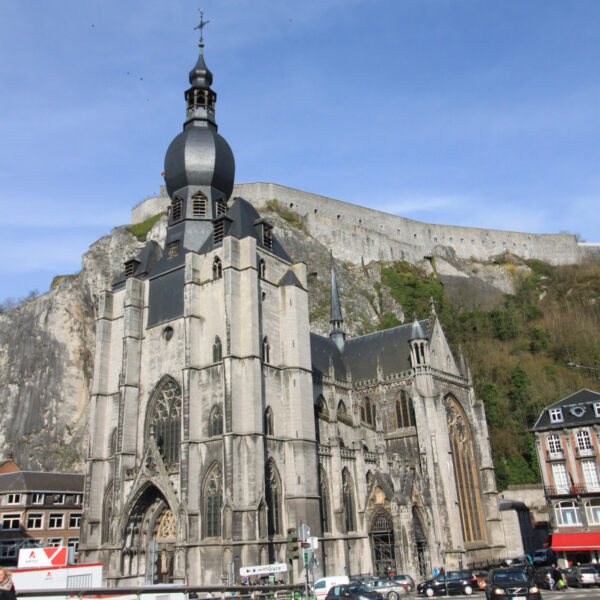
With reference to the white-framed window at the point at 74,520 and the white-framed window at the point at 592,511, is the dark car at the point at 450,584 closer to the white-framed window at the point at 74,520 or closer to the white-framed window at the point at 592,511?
the white-framed window at the point at 592,511

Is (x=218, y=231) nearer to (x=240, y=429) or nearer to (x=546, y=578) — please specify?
(x=240, y=429)

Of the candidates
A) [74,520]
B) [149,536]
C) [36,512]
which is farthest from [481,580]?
[36,512]

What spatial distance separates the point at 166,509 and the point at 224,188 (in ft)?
53.9

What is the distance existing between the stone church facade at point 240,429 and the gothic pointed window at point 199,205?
7 cm

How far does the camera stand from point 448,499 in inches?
1217

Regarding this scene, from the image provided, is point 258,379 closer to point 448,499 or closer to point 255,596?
point 255,596

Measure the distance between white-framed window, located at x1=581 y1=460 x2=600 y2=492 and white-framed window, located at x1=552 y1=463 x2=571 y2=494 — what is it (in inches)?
32.9

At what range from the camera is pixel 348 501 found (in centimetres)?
2859

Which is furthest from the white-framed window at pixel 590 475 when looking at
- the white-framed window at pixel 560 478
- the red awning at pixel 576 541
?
the red awning at pixel 576 541

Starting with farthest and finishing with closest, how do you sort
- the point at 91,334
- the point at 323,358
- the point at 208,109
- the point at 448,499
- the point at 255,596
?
1. the point at 91,334
2. the point at 323,358
3. the point at 208,109
4. the point at 448,499
5. the point at 255,596

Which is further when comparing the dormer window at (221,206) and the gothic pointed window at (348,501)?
the dormer window at (221,206)

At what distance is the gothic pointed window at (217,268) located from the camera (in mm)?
27484

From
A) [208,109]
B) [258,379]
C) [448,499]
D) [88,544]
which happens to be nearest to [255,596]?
[258,379]

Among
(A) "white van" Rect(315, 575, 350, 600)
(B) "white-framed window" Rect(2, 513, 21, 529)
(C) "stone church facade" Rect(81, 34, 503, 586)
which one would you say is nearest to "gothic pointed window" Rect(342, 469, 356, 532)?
(C) "stone church facade" Rect(81, 34, 503, 586)
